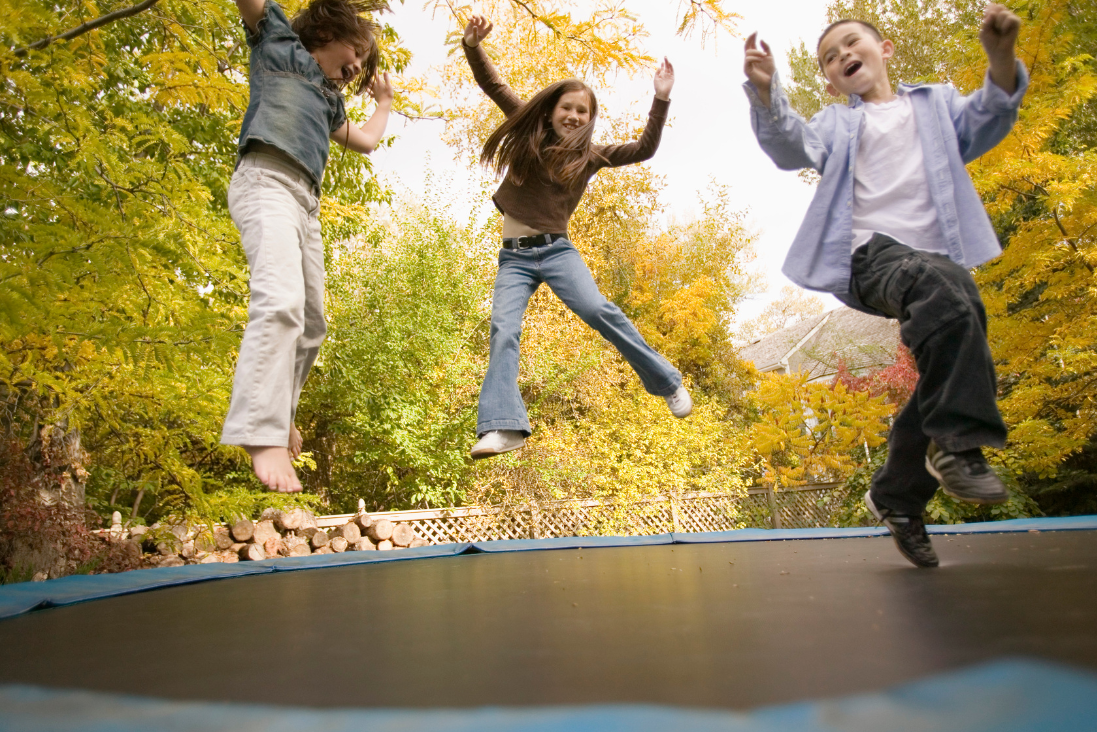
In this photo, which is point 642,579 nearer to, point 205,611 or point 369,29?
point 205,611

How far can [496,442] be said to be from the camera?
1.70m

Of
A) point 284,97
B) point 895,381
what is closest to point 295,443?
point 284,97

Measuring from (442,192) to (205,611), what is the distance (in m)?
6.16

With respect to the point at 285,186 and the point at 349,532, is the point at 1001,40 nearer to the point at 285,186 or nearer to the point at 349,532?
the point at 285,186

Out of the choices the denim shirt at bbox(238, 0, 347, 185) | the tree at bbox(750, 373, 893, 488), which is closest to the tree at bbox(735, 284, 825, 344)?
the tree at bbox(750, 373, 893, 488)

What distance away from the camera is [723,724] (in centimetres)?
48

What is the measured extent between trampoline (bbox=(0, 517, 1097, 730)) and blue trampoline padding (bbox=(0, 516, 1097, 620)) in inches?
4.1

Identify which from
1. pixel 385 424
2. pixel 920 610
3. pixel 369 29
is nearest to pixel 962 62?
pixel 369 29

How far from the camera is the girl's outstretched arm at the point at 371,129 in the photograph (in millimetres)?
1662

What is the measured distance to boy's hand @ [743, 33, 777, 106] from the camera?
144 centimetres

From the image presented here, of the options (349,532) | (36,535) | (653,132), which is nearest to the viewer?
(653,132)

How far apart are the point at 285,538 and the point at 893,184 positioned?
14.8ft

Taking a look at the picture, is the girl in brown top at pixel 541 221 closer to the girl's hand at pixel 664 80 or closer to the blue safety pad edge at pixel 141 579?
the girl's hand at pixel 664 80

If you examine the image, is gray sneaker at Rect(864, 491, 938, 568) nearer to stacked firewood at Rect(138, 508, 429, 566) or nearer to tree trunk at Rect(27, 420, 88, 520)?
tree trunk at Rect(27, 420, 88, 520)
